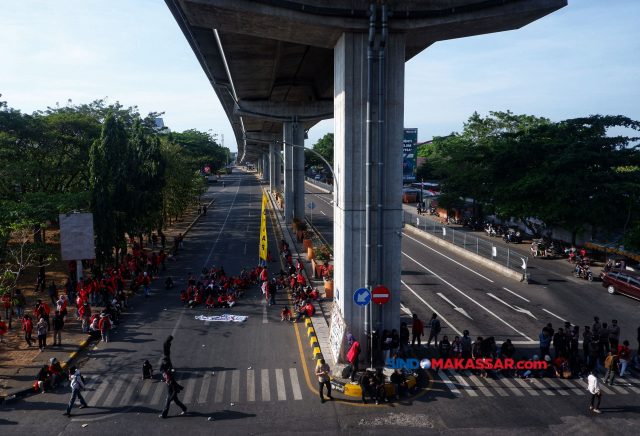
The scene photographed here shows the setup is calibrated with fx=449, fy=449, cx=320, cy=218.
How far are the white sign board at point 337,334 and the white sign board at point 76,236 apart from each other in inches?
592

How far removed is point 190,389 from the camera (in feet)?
46.0

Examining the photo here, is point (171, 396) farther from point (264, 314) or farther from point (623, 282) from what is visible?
point (623, 282)

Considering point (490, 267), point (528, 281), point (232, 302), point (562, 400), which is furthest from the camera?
point (490, 267)

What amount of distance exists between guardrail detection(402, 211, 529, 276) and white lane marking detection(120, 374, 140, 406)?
2340 cm

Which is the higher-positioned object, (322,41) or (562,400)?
(322,41)

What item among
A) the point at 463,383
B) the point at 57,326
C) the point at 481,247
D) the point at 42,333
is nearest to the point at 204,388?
the point at 57,326

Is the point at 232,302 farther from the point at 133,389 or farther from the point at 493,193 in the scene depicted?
the point at 493,193

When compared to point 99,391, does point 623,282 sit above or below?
above

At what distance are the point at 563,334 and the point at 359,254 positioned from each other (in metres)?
7.73

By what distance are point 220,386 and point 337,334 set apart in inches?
163

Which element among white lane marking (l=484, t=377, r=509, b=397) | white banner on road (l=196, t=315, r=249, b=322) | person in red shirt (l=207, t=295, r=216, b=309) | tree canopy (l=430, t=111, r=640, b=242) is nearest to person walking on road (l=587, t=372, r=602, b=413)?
white lane marking (l=484, t=377, r=509, b=397)

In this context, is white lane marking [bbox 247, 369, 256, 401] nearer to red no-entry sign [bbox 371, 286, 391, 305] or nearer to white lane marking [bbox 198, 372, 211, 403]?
white lane marking [bbox 198, 372, 211, 403]

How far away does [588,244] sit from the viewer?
33250 mm

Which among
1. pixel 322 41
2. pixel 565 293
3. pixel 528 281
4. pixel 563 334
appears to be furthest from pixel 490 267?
pixel 322 41
